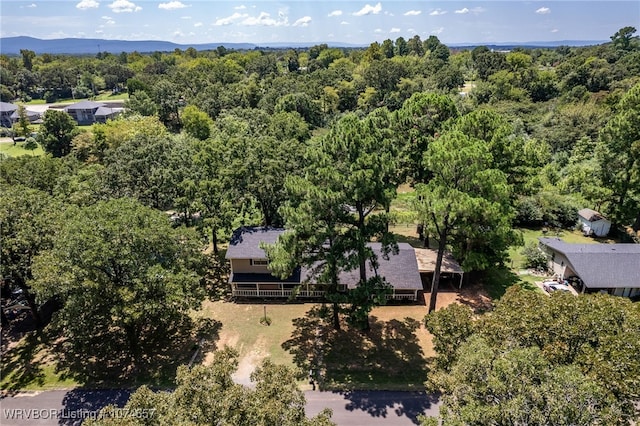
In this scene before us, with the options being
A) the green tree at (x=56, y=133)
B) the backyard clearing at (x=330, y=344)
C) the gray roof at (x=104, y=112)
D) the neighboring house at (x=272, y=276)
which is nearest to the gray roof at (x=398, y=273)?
the neighboring house at (x=272, y=276)

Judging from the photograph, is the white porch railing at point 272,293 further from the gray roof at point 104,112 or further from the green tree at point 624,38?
the green tree at point 624,38

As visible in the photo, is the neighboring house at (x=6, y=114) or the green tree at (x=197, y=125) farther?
the neighboring house at (x=6, y=114)

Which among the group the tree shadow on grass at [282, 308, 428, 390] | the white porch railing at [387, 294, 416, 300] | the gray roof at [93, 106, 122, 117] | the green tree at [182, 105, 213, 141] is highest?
the gray roof at [93, 106, 122, 117]

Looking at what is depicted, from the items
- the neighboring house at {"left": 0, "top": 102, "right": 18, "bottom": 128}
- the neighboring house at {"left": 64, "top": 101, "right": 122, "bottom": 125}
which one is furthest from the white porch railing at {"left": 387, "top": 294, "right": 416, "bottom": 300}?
the neighboring house at {"left": 0, "top": 102, "right": 18, "bottom": 128}

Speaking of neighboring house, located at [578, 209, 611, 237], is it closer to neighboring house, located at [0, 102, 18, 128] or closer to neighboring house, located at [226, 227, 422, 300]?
neighboring house, located at [226, 227, 422, 300]

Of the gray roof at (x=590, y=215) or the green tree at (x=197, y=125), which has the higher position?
the green tree at (x=197, y=125)

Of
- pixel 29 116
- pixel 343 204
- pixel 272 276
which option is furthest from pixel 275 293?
pixel 29 116
